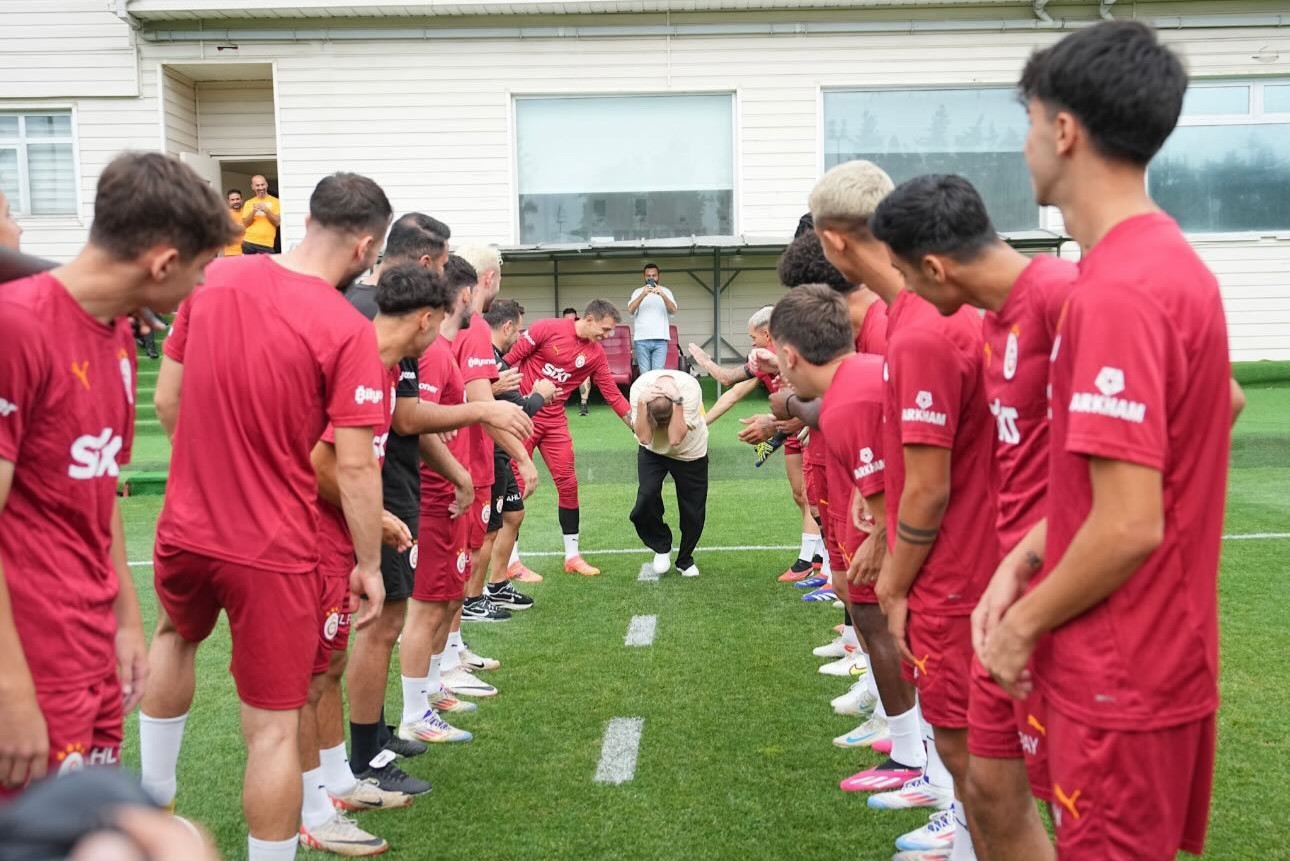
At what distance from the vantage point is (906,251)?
296 centimetres

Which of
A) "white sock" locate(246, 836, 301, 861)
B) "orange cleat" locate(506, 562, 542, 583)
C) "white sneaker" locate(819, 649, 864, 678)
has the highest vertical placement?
"white sock" locate(246, 836, 301, 861)

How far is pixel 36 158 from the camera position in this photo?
66.0 ft

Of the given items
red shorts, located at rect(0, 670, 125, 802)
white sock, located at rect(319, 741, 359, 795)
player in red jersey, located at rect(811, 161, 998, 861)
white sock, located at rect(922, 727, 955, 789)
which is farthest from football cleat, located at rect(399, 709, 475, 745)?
red shorts, located at rect(0, 670, 125, 802)

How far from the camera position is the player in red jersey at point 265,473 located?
11.1ft

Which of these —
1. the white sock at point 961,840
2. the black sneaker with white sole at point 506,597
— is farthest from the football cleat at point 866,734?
the black sneaker with white sole at point 506,597

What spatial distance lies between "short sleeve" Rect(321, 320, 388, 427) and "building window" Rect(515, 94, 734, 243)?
17129mm

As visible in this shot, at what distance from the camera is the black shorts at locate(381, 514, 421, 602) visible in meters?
4.89

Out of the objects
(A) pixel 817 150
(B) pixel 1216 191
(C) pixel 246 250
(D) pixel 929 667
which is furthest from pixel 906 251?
(B) pixel 1216 191

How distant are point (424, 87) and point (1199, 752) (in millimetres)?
19594

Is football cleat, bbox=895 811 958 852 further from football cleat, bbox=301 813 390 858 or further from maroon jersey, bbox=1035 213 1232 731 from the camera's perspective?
maroon jersey, bbox=1035 213 1232 731

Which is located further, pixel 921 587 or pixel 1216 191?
pixel 1216 191

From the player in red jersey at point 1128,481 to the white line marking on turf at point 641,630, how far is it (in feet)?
16.8

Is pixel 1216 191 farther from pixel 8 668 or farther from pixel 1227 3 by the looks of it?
pixel 8 668

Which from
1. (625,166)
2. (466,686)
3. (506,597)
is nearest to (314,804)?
(466,686)
